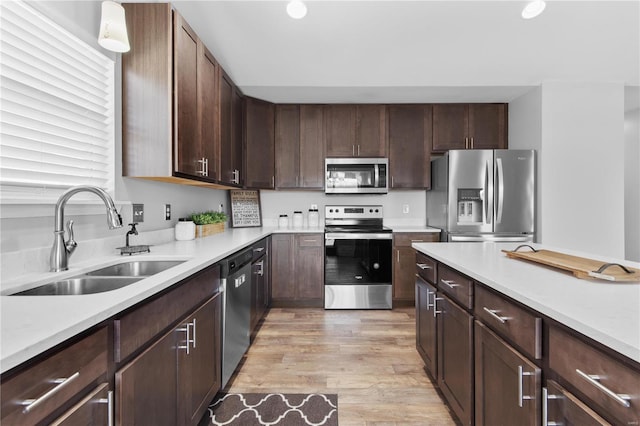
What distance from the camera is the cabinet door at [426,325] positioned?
1852 mm

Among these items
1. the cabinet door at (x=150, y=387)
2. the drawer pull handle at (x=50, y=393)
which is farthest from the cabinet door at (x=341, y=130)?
the drawer pull handle at (x=50, y=393)

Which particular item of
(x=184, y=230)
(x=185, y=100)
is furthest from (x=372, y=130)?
(x=184, y=230)

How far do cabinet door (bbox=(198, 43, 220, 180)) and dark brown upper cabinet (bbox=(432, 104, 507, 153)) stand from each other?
255cm

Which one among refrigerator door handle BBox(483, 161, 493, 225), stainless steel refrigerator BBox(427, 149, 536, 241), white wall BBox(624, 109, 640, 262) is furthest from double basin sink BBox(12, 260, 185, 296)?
white wall BBox(624, 109, 640, 262)

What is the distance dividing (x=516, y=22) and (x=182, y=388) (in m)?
3.44

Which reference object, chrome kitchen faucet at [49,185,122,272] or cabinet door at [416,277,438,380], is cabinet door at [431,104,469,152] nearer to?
cabinet door at [416,277,438,380]

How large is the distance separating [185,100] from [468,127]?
318cm

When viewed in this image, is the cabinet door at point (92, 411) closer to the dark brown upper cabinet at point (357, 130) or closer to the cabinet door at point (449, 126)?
the dark brown upper cabinet at point (357, 130)

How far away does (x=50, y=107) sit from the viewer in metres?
1.46

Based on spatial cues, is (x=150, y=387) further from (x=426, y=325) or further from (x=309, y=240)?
(x=309, y=240)

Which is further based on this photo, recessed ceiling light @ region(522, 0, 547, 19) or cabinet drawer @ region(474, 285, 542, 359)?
recessed ceiling light @ region(522, 0, 547, 19)

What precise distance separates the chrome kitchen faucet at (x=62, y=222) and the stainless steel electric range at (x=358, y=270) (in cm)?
233

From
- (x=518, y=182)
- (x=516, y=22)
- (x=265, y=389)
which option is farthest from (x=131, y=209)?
(x=518, y=182)

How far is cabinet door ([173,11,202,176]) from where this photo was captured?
187 centimetres
